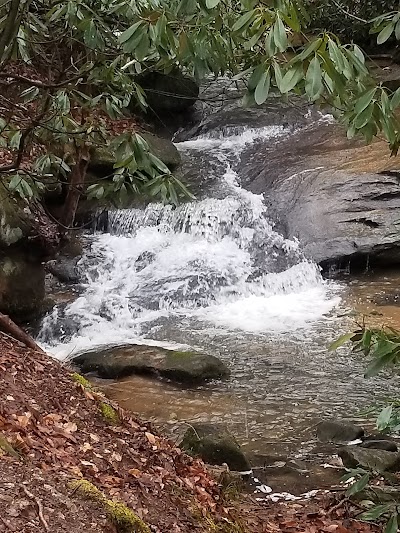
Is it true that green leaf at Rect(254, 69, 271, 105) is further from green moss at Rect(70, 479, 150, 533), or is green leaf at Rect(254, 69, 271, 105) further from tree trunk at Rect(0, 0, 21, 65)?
green moss at Rect(70, 479, 150, 533)

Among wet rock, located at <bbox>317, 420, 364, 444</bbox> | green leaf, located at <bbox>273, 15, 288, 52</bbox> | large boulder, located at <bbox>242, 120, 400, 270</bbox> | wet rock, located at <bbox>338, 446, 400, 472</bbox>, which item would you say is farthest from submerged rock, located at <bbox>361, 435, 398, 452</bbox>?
large boulder, located at <bbox>242, 120, 400, 270</bbox>

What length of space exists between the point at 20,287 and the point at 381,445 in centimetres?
539

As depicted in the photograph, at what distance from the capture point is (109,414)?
15.9 feet

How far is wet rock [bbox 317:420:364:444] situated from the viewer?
19.9ft

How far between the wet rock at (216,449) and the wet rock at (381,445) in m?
1.09

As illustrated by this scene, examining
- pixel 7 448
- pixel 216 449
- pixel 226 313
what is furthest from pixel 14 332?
pixel 226 313

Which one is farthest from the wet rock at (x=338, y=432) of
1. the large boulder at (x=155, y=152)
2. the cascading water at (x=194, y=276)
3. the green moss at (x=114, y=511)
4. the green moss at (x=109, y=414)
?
the large boulder at (x=155, y=152)

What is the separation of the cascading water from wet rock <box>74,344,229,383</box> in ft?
2.65

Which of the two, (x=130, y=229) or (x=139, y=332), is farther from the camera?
(x=130, y=229)

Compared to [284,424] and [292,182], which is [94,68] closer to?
[284,424]

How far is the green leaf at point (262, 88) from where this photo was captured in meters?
1.93

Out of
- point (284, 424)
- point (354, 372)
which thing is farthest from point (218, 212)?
point (284, 424)

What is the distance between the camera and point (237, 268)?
11172 mm

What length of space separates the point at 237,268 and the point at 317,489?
20.2 ft
